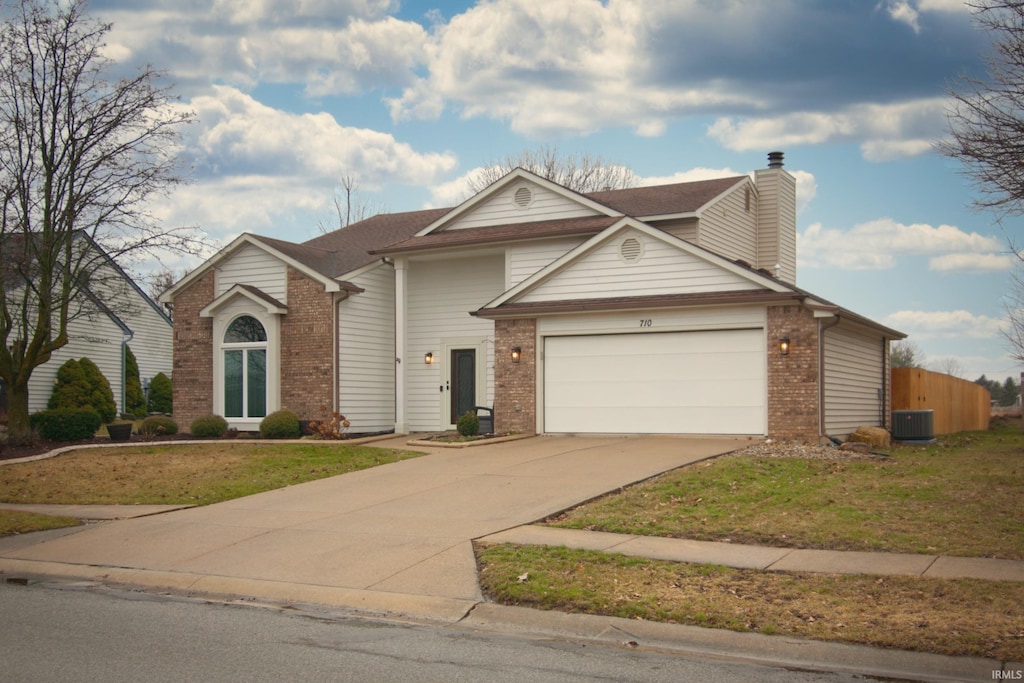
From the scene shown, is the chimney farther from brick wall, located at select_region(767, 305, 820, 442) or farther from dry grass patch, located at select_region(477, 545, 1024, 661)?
dry grass patch, located at select_region(477, 545, 1024, 661)

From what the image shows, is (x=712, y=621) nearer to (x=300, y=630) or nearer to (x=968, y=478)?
(x=300, y=630)

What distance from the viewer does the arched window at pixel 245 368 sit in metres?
24.5

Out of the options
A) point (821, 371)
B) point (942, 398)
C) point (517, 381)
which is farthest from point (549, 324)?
point (942, 398)

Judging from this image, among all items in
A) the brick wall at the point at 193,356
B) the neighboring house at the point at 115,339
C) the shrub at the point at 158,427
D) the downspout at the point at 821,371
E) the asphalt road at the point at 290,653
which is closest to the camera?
the asphalt road at the point at 290,653

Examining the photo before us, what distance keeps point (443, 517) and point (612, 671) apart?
599 cm

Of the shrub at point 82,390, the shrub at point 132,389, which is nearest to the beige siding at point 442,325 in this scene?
the shrub at point 82,390

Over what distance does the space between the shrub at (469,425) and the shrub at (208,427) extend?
6378mm

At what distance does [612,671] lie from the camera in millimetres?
6551

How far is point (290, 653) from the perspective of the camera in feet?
23.1

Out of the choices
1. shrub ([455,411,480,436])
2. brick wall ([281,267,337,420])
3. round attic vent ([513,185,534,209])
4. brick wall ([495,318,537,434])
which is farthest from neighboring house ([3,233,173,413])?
brick wall ([495,318,537,434])

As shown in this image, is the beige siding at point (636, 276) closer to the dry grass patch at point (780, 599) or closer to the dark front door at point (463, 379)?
the dark front door at point (463, 379)

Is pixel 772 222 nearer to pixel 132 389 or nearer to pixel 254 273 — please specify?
pixel 254 273

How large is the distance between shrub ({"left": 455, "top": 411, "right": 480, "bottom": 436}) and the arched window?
18.8 feet

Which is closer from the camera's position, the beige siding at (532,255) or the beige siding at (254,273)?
the beige siding at (532,255)
